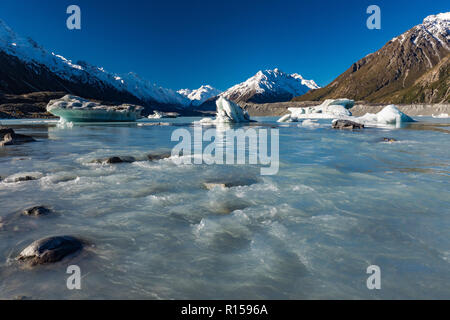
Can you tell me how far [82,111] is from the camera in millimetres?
47625

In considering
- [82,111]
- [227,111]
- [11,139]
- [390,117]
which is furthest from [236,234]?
[82,111]

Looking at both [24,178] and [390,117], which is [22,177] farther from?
[390,117]

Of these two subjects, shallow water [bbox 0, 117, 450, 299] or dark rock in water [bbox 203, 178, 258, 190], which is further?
dark rock in water [bbox 203, 178, 258, 190]

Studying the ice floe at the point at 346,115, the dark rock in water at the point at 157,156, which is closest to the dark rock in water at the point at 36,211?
the dark rock in water at the point at 157,156

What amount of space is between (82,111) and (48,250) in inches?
2024

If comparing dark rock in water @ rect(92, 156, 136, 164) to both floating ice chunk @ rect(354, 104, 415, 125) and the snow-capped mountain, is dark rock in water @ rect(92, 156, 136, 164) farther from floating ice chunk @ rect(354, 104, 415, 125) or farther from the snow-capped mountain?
the snow-capped mountain

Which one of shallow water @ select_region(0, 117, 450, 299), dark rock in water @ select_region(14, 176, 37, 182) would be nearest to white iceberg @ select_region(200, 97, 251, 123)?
shallow water @ select_region(0, 117, 450, 299)

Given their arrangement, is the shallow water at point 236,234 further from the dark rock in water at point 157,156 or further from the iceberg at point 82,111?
the iceberg at point 82,111

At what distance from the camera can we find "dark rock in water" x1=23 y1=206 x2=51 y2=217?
4.87 meters

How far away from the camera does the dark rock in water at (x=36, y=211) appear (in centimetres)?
487

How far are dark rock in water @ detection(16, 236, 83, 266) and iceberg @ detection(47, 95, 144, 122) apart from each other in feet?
160

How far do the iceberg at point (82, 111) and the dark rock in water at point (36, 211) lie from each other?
47.0 meters
